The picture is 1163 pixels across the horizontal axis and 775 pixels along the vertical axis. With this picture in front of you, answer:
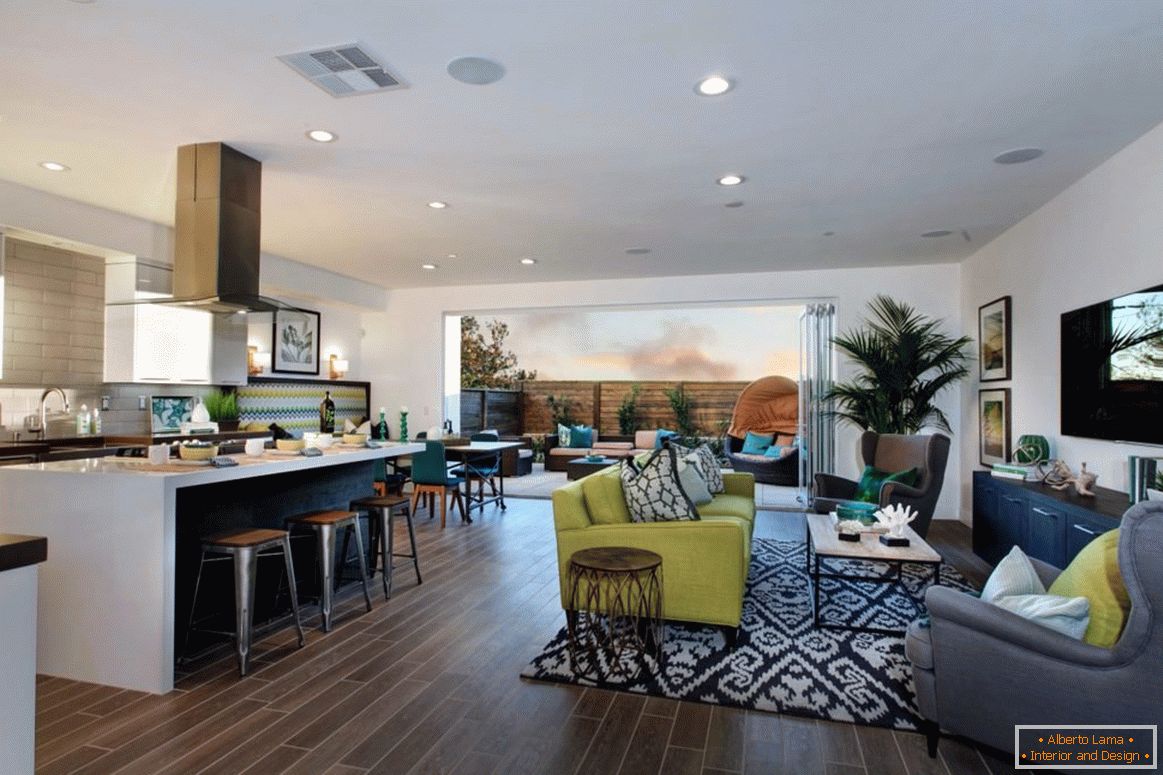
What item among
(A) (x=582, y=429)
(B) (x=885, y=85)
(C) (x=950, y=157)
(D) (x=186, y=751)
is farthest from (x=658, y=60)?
(A) (x=582, y=429)

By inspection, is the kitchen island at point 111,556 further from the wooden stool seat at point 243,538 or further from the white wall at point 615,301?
the white wall at point 615,301

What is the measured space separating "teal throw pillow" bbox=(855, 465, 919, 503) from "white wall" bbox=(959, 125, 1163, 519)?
3.17ft

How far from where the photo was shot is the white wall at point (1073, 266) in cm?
363

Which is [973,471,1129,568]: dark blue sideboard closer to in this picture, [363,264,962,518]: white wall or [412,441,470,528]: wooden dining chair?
[363,264,962,518]: white wall

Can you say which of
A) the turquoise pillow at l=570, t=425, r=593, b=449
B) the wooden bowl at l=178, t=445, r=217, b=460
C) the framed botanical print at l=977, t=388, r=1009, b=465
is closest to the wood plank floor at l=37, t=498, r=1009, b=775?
the wooden bowl at l=178, t=445, r=217, b=460

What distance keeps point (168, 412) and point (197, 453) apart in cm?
338

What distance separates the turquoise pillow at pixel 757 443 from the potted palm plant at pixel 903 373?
3258mm

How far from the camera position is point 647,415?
12.8 metres

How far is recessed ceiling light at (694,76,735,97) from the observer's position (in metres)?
3.02

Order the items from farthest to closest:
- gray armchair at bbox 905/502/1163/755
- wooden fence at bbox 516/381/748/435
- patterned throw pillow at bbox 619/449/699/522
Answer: wooden fence at bbox 516/381/748/435 < patterned throw pillow at bbox 619/449/699/522 < gray armchair at bbox 905/502/1163/755

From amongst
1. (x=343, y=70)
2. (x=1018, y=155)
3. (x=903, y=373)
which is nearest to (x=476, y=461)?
(x=903, y=373)

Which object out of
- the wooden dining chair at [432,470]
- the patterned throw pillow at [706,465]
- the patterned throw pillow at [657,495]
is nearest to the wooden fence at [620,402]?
the wooden dining chair at [432,470]

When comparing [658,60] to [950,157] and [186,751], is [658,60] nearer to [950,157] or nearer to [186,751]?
[950,157]

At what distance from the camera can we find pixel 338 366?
28.2 feet
